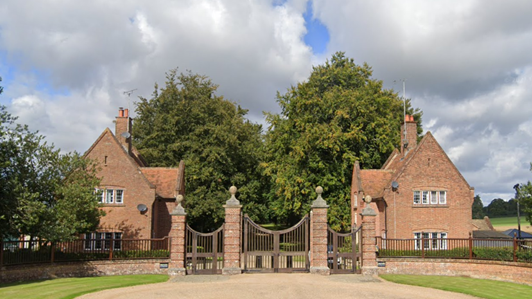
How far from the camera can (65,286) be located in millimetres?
19375

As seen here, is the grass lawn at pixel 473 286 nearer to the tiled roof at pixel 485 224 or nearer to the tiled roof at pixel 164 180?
the tiled roof at pixel 164 180

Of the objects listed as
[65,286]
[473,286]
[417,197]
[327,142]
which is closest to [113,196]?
[65,286]

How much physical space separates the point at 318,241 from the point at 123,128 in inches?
842

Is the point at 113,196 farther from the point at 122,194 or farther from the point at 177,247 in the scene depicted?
the point at 177,247

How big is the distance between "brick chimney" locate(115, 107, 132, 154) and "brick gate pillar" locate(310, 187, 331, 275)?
19512mm

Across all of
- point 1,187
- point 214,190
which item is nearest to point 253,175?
point 214,190

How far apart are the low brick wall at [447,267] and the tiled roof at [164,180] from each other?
54.6ft

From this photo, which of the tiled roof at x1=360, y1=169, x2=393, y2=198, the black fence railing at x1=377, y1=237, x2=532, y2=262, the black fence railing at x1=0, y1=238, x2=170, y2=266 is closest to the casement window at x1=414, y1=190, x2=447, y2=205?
the tiled roof at x1=360, y1=169, x2=393, y2=198

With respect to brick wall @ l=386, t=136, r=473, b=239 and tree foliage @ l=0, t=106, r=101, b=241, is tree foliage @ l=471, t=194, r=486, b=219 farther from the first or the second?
tree foliage @ l=0, t=106, r=101, b=241

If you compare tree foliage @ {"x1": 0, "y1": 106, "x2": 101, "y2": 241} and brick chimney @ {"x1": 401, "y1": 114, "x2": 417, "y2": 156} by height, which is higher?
brick chimney @ {"x1": 401, "y1": 114, "x2": 417, "y2": 156}

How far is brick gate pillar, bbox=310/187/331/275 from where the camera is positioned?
877 inches

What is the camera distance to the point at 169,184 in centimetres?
3584

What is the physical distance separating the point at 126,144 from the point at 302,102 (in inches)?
587

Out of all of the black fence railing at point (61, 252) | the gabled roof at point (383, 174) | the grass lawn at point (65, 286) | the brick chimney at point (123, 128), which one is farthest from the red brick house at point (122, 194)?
the gabled roof at point (383, 174)
